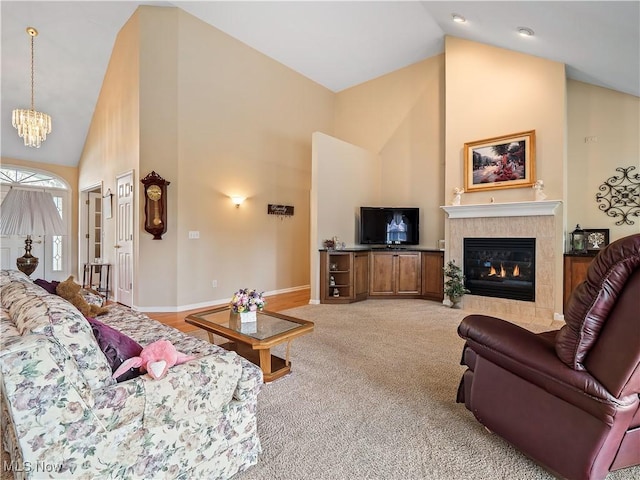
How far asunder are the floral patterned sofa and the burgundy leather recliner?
1320 mm

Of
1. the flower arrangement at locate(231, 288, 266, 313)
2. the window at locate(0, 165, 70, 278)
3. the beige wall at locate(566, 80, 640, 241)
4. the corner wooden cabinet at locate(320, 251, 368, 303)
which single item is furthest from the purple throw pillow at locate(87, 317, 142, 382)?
the window at locate(0, 165, 70, 278)

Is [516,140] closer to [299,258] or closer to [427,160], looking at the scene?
[427,160]

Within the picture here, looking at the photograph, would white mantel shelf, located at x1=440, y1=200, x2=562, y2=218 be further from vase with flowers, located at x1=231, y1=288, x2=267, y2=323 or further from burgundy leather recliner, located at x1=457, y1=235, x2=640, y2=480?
vase with flowers, located at x1=231, y1=288, x2=267, y2=323

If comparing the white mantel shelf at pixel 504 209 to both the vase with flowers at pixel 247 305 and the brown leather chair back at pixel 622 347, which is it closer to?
the brown leather chair back at pixel 622 347

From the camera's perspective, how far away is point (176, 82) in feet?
15.6

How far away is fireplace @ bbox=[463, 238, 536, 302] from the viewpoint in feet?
14.8

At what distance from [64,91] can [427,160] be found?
6980mm

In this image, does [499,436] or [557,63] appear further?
[557,63]

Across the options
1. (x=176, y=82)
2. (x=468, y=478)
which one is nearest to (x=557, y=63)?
(x=468, y=478)

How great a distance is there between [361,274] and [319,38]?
14.0ft

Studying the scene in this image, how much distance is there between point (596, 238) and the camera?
430 cm

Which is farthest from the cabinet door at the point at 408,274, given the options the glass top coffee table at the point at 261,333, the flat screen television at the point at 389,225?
the glass top coffee table at the point at 261,333

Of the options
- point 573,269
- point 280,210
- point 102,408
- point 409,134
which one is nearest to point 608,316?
point 102,408

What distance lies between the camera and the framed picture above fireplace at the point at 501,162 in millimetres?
4477
